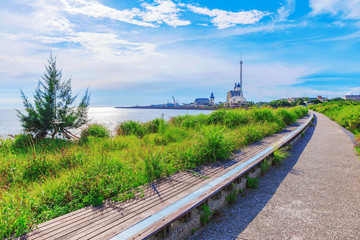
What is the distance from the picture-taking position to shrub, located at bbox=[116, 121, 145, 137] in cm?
1091

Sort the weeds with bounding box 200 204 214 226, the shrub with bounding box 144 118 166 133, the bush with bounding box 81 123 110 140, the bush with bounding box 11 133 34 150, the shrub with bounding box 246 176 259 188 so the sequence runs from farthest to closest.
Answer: the shrub with bounding box 144 118 166 133 < the bush with bounding box 81 123 110 140 < the bush with bounding box 11 133 34 150 < the shrub with bounding box 246 176 259 188 < the weeds with bounding box 200 204 214 226

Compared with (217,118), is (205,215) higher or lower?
lower

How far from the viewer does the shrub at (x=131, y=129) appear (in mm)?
10913

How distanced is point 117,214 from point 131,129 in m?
8.31

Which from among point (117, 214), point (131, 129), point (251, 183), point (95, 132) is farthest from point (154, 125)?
point (117, 214)

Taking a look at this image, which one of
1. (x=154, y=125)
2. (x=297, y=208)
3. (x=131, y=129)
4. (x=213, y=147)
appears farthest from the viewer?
(x=154, y=125)

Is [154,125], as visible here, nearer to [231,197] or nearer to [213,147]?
[213,147]

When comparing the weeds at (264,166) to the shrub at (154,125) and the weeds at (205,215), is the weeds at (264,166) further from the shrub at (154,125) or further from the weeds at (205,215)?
the shrub at (154,125)

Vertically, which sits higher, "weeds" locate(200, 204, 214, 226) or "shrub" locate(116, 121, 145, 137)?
"shrub" locate(116, 121, 145, 137)

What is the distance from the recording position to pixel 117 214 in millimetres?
2979

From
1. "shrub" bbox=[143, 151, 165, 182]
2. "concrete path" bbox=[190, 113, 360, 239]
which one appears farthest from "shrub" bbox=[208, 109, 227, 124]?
"shrub" bbox=[143, 151, 165, 182]

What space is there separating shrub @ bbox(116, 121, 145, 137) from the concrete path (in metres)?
6.89

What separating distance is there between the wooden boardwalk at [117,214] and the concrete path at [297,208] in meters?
0.70

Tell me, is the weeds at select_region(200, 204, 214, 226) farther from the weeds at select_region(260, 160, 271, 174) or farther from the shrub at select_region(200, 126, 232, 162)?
the weeds at select_region(260, 160, 271, 174)
